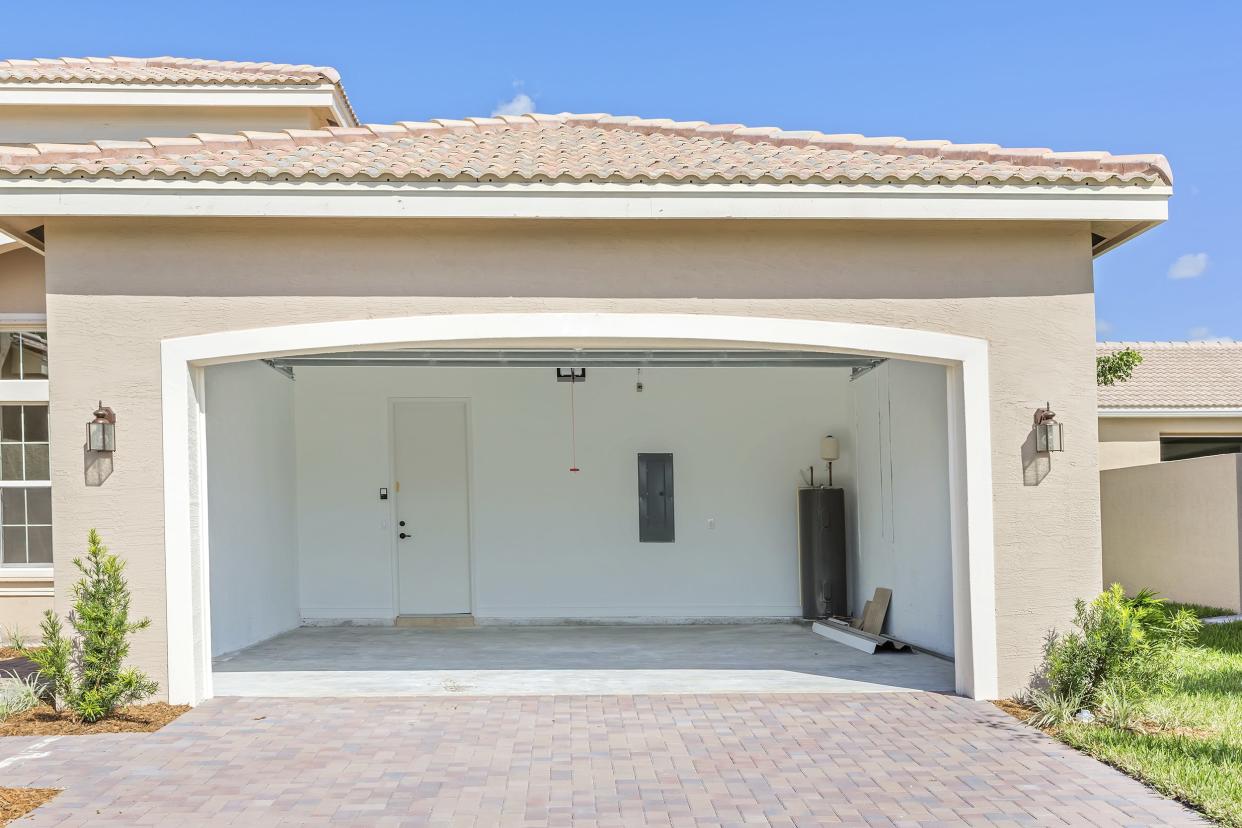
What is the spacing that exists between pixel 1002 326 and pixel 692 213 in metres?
2.63

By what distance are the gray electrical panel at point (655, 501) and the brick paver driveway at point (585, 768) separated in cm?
554

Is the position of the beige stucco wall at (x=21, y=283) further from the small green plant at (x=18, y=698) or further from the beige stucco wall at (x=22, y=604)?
the small green plant at (x=18, y=698)

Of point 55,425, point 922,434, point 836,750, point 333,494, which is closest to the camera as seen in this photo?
point 836,750

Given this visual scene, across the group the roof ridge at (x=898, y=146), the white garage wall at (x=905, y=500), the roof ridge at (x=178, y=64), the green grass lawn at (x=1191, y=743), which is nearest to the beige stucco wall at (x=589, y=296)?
the roof ridge at (x=898, y=146)

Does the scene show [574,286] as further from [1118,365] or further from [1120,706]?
[1118,365]

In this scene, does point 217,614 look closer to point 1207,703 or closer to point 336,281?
point 336,281

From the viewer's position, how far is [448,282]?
27.9 feet

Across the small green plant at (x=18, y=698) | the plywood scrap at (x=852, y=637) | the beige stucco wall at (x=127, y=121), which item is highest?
the beige stucco wall at (x=127, y=121)

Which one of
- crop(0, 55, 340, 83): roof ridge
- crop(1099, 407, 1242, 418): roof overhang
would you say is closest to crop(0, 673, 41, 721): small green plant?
crop(0, 55, 340, 83): roof ridge

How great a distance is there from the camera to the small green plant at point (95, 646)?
7.80 meters

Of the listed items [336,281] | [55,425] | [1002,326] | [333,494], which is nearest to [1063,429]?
[1002,326]

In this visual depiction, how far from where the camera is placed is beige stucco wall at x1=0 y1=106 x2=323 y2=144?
1519cm

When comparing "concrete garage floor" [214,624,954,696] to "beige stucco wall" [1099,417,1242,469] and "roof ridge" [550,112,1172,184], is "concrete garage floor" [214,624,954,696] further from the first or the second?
"beige stucco wall" [1099,417,1242,469]

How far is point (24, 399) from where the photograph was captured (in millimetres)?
11383
